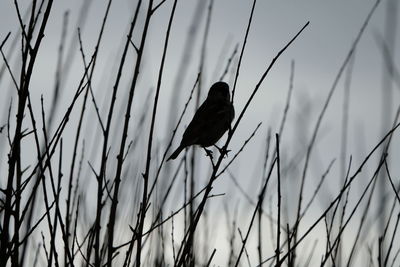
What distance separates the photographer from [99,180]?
1591 millimetres

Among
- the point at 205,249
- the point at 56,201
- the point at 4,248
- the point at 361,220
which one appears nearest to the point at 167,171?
the point at 205,249

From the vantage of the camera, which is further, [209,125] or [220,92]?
[220,92]

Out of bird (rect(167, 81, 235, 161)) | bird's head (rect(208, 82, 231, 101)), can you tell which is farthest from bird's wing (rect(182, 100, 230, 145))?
bird's head (rect(208, 82, 231, 101))

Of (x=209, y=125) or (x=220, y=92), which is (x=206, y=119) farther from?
(x=220, y=92)

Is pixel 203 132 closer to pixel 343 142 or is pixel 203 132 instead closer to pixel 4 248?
pixel 343 142

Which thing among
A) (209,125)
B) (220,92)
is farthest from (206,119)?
(220,92)

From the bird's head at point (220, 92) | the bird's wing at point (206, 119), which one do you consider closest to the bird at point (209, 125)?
the bird's wing at point (206, 119)

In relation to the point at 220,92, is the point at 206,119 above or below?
below

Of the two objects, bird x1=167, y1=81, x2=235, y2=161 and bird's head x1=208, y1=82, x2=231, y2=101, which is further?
bird's head x1=208, y1=82, x2=231, y2=101

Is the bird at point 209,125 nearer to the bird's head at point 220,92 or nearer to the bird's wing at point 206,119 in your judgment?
the bird's wing at point 206,119

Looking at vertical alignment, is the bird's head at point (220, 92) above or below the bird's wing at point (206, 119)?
above

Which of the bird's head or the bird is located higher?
the bird's head

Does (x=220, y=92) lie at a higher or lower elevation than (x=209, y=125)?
higher

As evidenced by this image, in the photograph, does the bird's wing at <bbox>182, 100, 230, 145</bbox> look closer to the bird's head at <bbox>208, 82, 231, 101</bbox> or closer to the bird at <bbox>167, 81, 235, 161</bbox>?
the bird at <bbox>167, 81, 235, 161</bbox>
